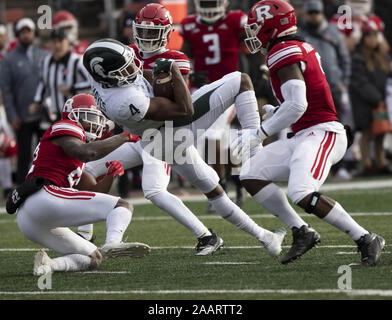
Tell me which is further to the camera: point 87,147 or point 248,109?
point 248,109

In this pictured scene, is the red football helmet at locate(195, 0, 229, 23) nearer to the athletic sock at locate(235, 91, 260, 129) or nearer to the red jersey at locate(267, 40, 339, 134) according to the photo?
the athletic sock at locate(235, 91, 260, 129)

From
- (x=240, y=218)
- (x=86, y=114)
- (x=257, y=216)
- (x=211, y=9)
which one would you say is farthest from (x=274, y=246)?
(x=211, y=9)

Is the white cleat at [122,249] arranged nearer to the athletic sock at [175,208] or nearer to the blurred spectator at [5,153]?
the athletic sock at [175,208]

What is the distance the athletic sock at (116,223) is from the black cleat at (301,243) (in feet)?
3.27

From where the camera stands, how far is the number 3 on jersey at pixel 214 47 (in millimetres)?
8977

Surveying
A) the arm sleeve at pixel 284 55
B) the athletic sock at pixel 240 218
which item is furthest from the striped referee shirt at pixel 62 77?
the arm sleeve at pixel 284 55

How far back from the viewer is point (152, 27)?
6.44 metres

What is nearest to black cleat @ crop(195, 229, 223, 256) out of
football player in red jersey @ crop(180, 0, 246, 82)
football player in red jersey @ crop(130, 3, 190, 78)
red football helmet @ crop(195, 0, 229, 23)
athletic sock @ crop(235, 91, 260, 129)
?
athletic sock @ crop(235, 91, 260, 129)

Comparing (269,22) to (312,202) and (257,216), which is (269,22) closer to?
(312,202)

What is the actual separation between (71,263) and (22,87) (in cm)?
616

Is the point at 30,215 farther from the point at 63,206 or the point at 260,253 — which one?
the point at 260,253

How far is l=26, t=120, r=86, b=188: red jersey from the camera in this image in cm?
565

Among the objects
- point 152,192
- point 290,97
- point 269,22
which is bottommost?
point 152,192
